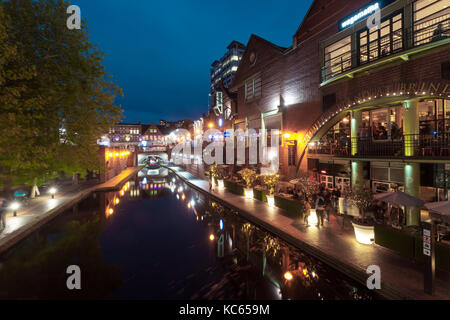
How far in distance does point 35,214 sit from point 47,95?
950 centimetres

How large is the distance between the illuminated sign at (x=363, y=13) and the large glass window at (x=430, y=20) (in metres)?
1.84

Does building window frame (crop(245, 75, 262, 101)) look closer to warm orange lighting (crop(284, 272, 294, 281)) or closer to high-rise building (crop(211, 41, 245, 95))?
warm orange lighting (crop(284, 272, 294, 281))

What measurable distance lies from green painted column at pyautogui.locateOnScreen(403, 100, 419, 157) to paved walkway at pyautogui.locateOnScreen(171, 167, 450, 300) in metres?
5.37

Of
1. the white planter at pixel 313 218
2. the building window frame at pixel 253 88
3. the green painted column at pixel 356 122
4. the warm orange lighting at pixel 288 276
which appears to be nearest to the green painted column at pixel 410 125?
the green painted column at pixel 356 122

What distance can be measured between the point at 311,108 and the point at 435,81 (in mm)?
8363

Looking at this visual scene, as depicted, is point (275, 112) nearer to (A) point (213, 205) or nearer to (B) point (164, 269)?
(A) point (213, 205)

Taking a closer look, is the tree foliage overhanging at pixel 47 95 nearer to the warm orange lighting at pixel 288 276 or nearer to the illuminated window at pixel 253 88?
the warm orange lighting at pixel 288 276

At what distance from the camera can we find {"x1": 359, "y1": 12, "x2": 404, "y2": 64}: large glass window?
1268 centimetres

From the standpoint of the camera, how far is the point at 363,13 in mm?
14281

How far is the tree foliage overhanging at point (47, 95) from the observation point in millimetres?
9141

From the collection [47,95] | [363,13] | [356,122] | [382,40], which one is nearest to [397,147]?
[356,122]

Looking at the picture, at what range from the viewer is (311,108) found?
18672 mm

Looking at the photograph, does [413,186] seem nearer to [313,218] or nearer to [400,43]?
[313,218]
